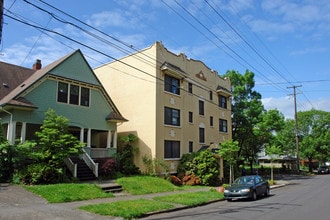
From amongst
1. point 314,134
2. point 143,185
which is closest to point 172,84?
point 143,185

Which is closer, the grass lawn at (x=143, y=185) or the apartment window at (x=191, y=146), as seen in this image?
the grass lawn at (x=143, y=185)

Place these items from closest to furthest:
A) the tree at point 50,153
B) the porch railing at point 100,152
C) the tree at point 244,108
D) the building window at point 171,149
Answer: the tree at point 50,153 → the porch railing at point 100,152 → the building window at point 171,149 → the tree at point 244,108

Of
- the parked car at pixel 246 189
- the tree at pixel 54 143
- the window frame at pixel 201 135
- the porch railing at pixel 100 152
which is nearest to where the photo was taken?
the parked car at pixel 246 189

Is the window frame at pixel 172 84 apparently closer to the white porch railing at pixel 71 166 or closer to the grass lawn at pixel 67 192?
the white porch railing at pixel 71 166

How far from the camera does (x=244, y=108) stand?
4078 cm

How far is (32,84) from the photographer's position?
67.1ft

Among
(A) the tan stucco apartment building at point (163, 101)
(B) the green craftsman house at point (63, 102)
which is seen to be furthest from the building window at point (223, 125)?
(B) the green craftsman house at point (63, 102)

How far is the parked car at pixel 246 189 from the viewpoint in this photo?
17219 mm

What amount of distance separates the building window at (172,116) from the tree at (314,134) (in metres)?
39.1

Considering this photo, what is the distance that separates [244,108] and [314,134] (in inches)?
1072

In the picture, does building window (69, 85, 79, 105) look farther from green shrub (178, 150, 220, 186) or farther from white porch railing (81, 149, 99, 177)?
green shrub (178, 150, 220, 186)

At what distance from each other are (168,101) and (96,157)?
812 centimetres

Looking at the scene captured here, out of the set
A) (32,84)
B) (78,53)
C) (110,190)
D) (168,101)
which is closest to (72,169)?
(110,190)

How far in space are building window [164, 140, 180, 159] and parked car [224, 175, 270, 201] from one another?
353 inches
